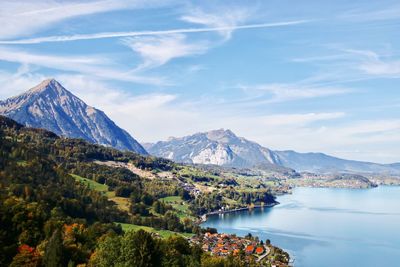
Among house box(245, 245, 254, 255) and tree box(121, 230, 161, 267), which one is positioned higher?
tree box(121, 230, 161, 267)

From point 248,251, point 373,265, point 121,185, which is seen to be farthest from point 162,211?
point 373,265

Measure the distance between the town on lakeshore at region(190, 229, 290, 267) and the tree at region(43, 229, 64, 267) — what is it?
45.5 m

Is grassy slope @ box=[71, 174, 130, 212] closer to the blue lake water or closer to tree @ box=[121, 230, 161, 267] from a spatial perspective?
the blue lake water

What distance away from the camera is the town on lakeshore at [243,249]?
92.0m

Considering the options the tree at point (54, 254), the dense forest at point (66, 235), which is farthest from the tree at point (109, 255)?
the tree at point (54, 254)

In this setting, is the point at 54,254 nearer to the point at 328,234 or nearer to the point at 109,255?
the point at 109,255

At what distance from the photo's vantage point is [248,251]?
103 m

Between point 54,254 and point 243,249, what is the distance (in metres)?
63.7

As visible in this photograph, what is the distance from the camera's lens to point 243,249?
4104 inches

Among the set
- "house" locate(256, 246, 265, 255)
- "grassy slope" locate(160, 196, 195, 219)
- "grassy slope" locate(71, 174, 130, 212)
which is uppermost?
"grassy slope" locate(71, 174, 130, 212)

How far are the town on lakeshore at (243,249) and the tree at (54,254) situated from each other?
4551 centimetres

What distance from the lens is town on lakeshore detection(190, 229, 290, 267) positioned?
92.0m

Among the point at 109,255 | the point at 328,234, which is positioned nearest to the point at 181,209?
the point at 328,234

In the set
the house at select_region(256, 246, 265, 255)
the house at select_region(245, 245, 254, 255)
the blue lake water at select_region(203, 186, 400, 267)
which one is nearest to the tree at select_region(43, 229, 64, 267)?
the house at select_region(245, 245, 254, 255)
